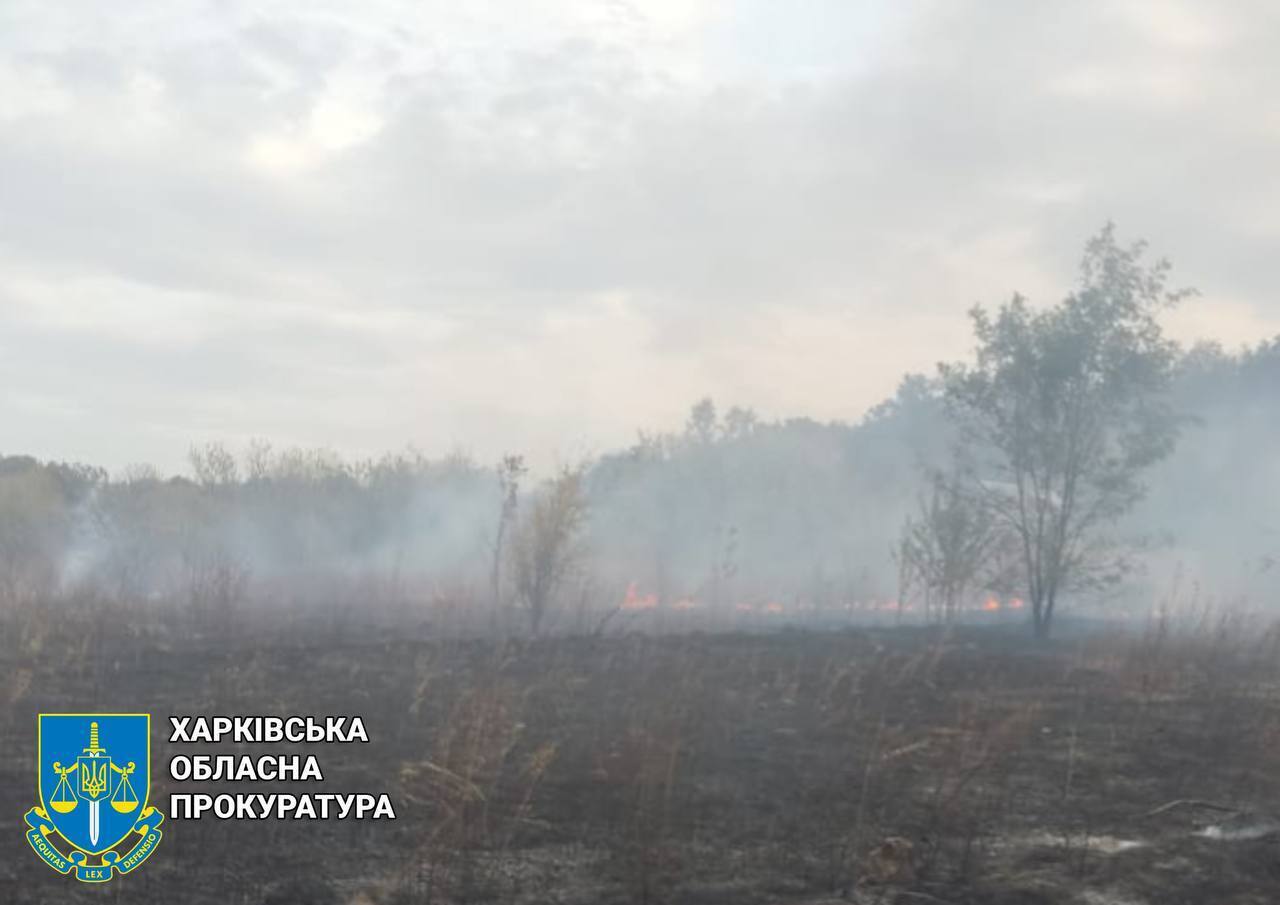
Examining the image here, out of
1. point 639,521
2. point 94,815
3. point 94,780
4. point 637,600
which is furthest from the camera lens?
point 639,521

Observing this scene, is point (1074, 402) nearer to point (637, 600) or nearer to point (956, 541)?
point (956, 541)

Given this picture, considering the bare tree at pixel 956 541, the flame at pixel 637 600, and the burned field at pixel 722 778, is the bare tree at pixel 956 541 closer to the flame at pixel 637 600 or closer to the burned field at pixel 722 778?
the burned field at pixel 722 778

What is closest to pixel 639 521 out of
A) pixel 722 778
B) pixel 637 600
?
pixel 637 600

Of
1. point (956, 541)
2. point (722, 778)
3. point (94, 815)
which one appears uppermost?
point (956, 541)

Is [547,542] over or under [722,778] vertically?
over

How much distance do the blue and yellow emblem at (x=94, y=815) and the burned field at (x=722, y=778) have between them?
194 mm

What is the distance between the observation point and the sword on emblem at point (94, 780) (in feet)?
25.6

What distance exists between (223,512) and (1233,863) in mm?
48290

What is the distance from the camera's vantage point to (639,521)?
60188 millimetres

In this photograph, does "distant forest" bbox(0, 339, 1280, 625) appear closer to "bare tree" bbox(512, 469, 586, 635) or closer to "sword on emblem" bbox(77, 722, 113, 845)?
"bare tree" bbox(512, 469, 586, 635)

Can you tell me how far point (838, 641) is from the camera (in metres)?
23.4

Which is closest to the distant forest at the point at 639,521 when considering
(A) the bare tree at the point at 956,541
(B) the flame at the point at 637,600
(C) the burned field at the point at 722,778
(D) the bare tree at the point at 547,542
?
(B) the flame at the point at 637,600

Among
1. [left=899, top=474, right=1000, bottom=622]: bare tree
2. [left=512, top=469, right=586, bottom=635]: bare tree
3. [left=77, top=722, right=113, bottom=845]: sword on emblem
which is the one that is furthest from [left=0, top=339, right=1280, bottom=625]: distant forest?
[left=77, top=722, right=113, bottom=845]: sword on emblem

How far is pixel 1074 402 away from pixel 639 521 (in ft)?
116
